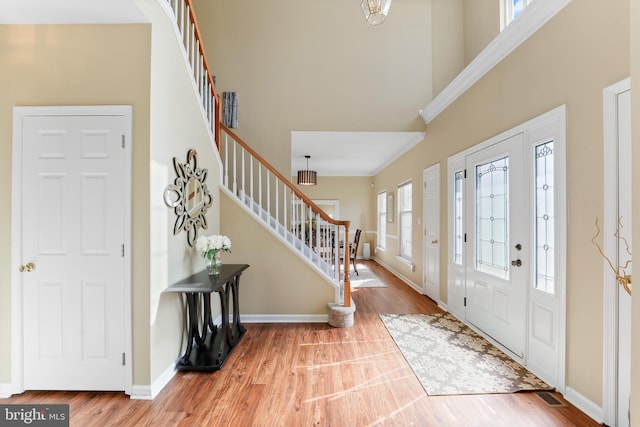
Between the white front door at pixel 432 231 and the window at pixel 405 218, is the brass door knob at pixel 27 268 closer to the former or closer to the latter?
the white front door at pixel 432 231

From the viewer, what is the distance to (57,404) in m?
2.15

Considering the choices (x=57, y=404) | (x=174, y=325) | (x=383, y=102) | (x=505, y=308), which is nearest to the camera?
(x=57, y=404)

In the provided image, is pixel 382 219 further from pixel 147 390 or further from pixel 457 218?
pixel 147 390

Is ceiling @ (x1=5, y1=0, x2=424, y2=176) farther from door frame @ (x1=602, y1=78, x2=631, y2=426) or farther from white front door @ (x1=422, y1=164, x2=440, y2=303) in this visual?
door frame @ (x1=602, y1=78, x2=631, y2=426)

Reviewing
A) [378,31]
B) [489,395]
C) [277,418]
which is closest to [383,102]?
[378,31]

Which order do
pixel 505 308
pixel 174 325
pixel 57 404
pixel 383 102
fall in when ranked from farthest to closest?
pixel 383 102
pixel 505 308
pixel 174 325
pixel 57 404

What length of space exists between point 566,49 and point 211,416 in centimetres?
359

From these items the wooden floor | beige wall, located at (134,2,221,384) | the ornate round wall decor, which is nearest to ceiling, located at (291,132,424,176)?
the ornate round wall decor

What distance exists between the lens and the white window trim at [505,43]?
2.36 metres

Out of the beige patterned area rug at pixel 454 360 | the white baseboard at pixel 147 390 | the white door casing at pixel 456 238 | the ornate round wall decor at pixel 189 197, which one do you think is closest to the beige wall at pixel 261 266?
the ornate round wall decor at pixel 189 197

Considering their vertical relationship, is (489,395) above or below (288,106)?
below

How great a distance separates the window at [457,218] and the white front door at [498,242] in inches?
9.9

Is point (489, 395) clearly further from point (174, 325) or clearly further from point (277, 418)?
point (174, 325)

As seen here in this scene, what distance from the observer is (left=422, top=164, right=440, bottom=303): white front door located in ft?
14.8
